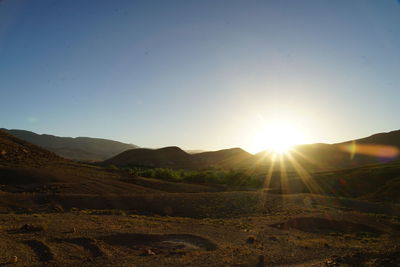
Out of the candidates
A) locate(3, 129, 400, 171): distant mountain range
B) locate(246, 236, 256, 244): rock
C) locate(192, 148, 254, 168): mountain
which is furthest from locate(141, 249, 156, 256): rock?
locate(192, 148, 254, 168): mountain

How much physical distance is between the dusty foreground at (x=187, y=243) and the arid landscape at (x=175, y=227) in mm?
36

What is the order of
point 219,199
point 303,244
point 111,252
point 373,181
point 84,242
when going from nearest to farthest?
point 111,252 < point 84,242 < point 303,244 < point 219,199 < point 373,181

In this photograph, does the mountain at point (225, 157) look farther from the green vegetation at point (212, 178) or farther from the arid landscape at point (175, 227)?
the arid landscape at point (175, 227)

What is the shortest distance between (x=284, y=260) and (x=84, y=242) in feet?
22.5

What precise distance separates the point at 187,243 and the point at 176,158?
9009 cm

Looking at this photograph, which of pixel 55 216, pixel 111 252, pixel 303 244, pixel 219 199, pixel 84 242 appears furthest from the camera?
pixel 219 199

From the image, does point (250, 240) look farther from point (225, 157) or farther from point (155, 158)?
point (225, 157)

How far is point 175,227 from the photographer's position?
1516 centimetres

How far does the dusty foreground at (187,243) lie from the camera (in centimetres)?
958

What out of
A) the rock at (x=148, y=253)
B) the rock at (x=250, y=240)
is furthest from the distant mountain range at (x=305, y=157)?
the rock at (x=148, y=253)

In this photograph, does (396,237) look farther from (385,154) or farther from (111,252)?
Result: (385,154)

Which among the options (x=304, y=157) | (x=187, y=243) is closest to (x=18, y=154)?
(x=187, y=243)

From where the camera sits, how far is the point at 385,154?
90875mm

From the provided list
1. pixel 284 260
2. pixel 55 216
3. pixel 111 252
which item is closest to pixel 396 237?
pixel 284 260
